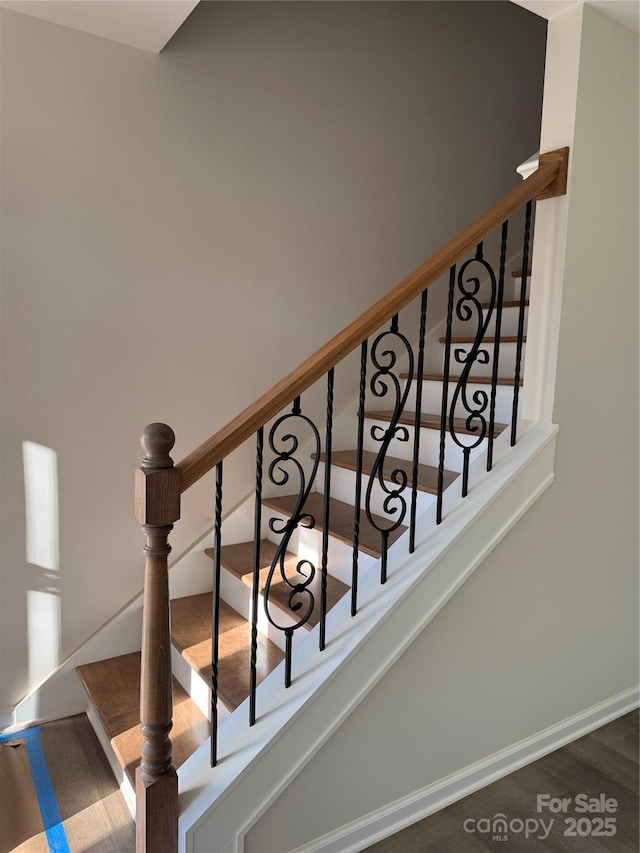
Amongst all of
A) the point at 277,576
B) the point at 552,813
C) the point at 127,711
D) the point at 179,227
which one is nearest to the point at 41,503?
the point at 127,711

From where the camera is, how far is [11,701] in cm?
240

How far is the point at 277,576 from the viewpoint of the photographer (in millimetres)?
2418

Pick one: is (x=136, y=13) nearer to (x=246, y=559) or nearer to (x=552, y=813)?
(x=246, y=559)

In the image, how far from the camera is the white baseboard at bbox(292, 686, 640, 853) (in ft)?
6.00

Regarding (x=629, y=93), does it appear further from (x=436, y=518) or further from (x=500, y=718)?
(x=500, y=718)

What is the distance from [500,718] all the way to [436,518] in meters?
0.81

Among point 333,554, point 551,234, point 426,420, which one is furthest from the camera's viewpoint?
point 426,420

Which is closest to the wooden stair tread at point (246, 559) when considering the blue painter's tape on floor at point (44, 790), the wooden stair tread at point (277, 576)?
the wooden stair tread at point (277, 576)

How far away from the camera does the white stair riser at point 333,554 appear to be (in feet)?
7.17

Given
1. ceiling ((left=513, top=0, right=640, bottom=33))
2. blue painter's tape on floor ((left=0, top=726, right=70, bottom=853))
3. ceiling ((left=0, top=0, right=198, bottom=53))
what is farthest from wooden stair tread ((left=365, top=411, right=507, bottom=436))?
blue painter's tape on floor ((left=0, top=726, right=70, bottom=853))

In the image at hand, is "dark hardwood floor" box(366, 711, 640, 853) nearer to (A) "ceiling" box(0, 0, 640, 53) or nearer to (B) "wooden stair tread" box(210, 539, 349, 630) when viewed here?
(B) "wooden stair tread" box(210, 539, 349, 630)

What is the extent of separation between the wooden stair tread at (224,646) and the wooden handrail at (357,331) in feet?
2.86

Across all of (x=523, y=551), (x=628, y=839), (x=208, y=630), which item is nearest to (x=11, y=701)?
(x=208, y=630)

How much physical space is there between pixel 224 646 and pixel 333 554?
1.70 ft
